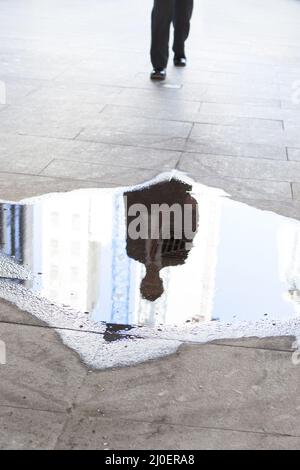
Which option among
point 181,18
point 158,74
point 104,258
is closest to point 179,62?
point 181,18

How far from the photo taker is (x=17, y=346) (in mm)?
3135

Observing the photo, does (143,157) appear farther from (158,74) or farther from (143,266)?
(158,74)

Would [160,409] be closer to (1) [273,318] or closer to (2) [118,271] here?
(1) [273,318]

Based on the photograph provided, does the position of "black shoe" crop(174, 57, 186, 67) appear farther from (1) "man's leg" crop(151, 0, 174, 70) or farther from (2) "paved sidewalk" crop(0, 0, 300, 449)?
(1) "man's leg" crop(151, 0, 174, 70)

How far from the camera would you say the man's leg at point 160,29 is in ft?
28.1

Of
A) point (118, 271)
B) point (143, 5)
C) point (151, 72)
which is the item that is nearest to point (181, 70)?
point (151, 72)

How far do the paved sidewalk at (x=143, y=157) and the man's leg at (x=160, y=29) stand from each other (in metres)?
0.32

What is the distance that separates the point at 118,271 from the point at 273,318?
83 centimetres

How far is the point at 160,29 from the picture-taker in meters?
8.66

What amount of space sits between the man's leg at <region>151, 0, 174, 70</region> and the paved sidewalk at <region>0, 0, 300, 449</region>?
321mm

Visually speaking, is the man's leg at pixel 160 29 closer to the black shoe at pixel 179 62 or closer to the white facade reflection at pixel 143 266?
the black shoe at pixel 179 62

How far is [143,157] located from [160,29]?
3363 millimetres

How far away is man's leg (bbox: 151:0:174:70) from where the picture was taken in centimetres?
858

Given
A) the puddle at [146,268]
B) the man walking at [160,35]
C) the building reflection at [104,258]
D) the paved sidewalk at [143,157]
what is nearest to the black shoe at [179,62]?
the paved sidewalk at [143,157]
